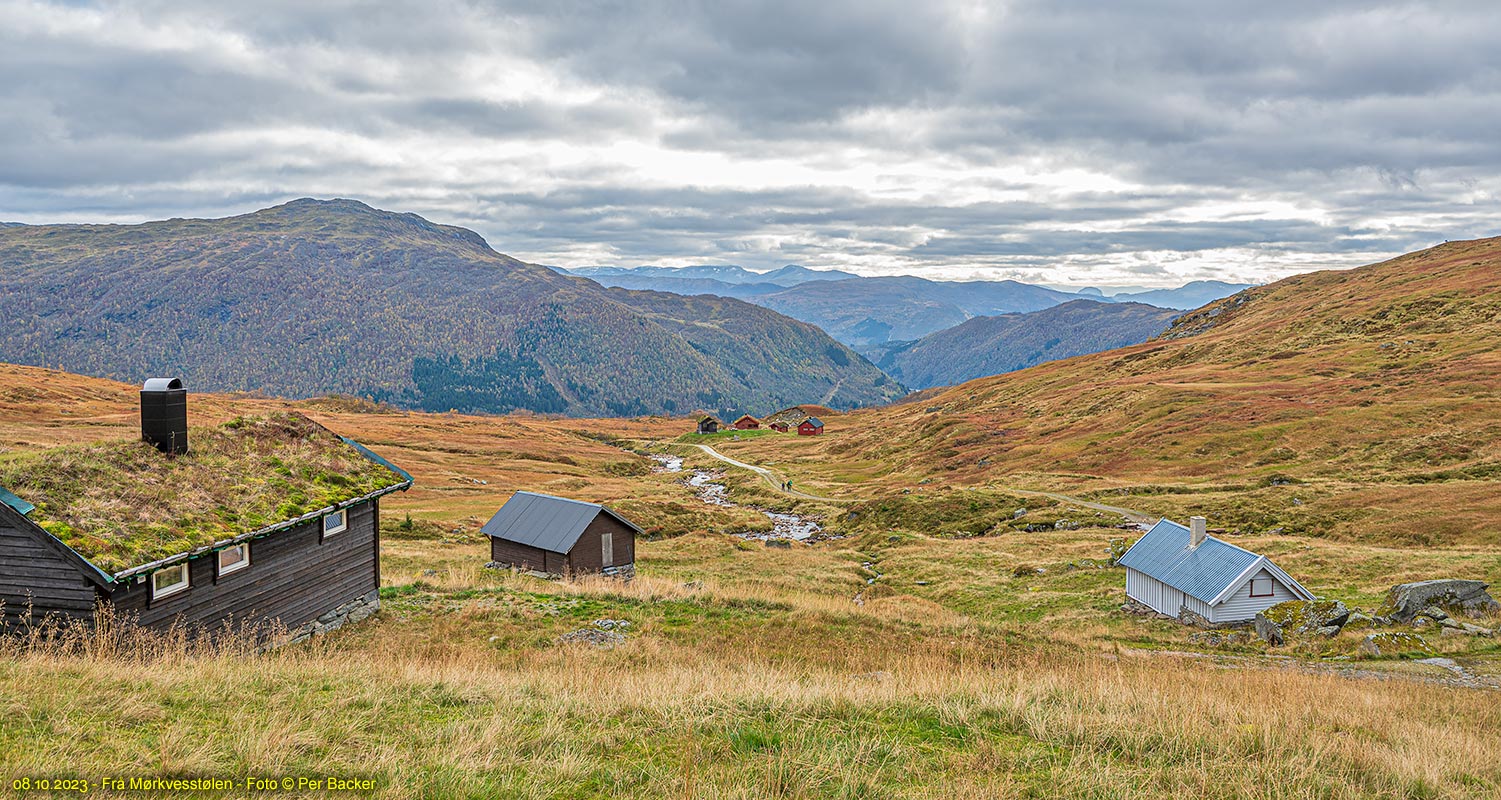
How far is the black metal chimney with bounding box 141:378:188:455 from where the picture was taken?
2197 centimetres

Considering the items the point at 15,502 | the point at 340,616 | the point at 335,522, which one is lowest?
the point at 340,616

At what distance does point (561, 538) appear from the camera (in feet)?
133

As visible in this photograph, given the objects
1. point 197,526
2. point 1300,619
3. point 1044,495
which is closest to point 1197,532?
point 1300,619

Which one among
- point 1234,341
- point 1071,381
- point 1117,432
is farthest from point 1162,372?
point 1117,432

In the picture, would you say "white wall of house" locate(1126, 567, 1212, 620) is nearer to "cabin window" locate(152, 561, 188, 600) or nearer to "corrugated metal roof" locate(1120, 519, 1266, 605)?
"corrugated metal roof" locate(1120, 519, 1266, 605)

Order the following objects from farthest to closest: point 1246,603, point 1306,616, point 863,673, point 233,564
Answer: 1. point 1246,603
2. point 1306,616
3. point 233,564
4. point 863,673

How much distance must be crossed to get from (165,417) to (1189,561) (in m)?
39.3

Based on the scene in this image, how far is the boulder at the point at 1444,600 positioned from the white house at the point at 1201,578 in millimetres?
5094

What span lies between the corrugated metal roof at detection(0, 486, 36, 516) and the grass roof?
198mm

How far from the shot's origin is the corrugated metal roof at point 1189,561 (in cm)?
3403

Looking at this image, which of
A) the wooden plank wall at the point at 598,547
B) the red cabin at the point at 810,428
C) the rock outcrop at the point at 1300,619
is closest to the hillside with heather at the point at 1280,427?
the red cabin at the point at 810,428

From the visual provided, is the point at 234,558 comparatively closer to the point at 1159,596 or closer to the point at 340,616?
the point at 340,616

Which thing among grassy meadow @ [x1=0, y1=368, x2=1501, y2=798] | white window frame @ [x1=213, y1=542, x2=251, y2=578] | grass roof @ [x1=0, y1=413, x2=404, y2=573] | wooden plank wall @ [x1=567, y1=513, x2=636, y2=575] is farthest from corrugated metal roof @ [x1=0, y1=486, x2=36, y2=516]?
wooden plank wall @ [x1=567, y1=513, x2=636, y2=575]

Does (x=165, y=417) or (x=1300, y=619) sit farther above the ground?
(x=165, y=417)
